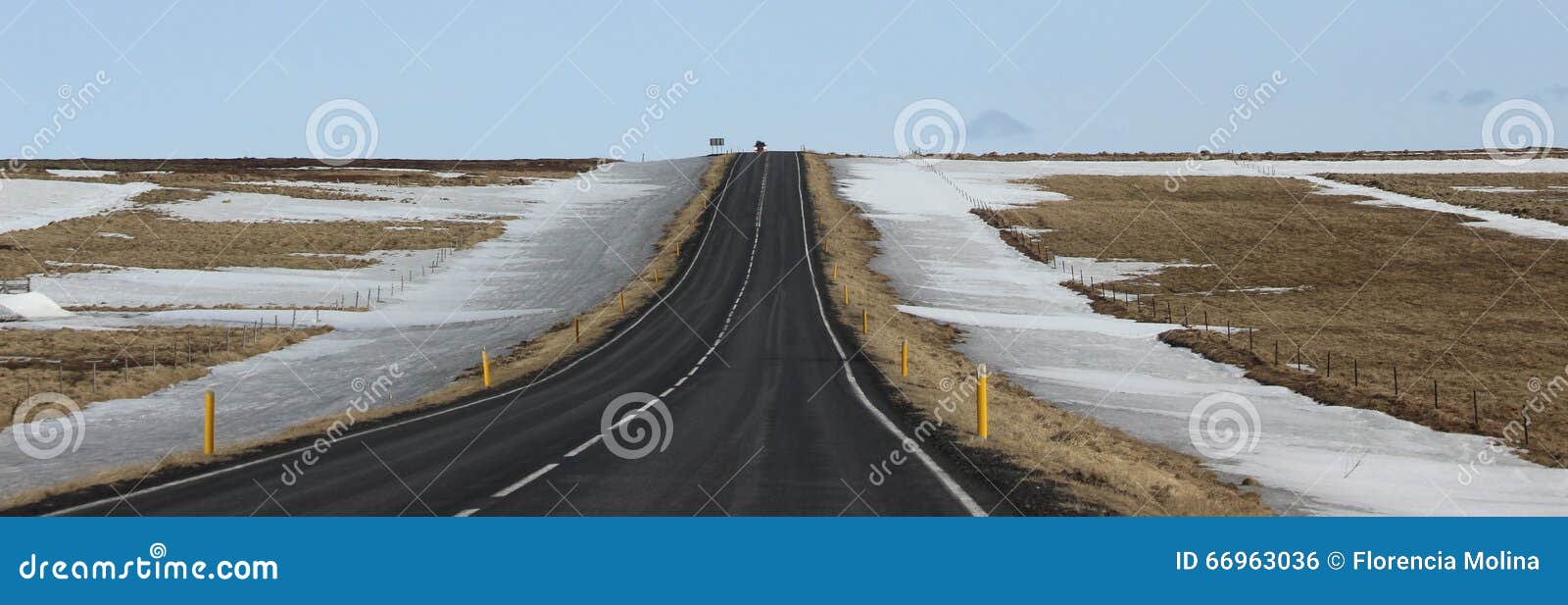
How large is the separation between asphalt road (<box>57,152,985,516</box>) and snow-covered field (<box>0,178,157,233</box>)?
57096mm

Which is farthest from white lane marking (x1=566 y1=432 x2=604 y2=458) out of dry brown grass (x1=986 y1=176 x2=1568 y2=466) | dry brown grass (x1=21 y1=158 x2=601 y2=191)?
dry brown grass (x1=21 y1=158 x2=601 y2=191)

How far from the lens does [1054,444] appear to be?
19.0 meters

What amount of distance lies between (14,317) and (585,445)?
3579cm

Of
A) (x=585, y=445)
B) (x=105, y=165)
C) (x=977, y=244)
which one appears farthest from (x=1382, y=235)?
(x=105, y=165)

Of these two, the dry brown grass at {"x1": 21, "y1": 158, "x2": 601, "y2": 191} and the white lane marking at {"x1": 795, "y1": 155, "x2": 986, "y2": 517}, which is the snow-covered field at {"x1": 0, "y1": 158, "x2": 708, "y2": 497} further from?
the white lane marking at {"x1": 795, "y1": 155, "x2": 986, "y2": 517}

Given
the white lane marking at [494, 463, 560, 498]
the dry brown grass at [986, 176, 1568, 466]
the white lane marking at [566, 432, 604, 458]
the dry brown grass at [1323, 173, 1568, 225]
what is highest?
the dry brown grass at [1323, 173, 1568, 225]

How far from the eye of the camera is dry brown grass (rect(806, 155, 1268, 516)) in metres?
14.0

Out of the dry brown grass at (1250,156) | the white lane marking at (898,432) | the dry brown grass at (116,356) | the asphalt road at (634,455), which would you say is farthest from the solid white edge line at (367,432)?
the dry brown grass at (1250,156)

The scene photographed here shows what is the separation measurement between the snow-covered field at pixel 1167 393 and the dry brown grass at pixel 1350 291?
4.68 feet

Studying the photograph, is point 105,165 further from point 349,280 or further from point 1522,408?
point 1522,408

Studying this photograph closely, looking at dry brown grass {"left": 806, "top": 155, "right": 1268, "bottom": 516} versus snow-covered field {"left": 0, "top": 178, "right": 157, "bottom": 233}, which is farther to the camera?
snow-covered field {"left": 0, "top": 178, "right": 157, "bottom": 233}

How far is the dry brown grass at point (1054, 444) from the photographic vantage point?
14.0m

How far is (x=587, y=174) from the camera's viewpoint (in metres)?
121

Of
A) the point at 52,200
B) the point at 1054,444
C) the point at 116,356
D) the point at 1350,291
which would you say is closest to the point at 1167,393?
the point at 1054,444
